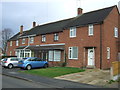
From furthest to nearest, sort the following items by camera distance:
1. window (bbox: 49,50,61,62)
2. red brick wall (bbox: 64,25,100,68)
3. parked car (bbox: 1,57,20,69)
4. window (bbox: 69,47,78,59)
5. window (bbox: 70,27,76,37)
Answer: window (bbox: 49,50,61,62), window (bbox: 70,27,76,37), parked car (bbox: 1,57,20,69), window (bbox: 69,47,78,59), red brick wall (bbox: 64,25,100,68)

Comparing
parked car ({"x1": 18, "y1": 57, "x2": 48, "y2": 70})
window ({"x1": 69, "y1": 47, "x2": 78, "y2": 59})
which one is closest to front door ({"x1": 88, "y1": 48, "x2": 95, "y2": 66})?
window ({"x1": 69, "y1": 47, "x2": 78, "y2": 59})

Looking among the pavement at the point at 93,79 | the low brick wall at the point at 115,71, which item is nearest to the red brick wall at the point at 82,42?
the pavement at the point at 93,79

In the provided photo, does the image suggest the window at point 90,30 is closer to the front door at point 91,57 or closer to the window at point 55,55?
the front door at point 91,57

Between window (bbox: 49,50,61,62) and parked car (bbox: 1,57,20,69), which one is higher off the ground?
window (bbox: 49,50,61,62)

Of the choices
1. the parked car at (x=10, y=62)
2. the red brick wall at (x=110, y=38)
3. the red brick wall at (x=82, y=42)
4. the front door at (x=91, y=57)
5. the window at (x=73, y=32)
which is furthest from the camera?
the window at (x=73, y=32)

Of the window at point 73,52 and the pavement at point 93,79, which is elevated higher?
the window at point 73,52

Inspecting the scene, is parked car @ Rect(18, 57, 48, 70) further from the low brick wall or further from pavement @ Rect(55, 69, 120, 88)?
the low brick wall

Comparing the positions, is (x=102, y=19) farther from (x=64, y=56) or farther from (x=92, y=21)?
(x=64, y=56)

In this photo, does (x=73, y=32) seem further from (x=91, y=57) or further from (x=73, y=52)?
(x=91, y=57)

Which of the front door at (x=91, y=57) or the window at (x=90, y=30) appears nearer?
the front door at (x=91, y=57)

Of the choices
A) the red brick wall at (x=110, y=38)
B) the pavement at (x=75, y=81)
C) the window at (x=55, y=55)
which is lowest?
the pavement at (x=75, y=81)

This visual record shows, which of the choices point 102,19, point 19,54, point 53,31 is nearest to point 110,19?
point 102,19

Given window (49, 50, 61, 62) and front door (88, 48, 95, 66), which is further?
window (49, 50, 61, 62)

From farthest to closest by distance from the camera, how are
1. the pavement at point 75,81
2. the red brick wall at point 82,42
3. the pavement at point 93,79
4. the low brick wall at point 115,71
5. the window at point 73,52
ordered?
1. the window at point 73,52
2. the red brick wall at point 82,42
3. the low brick wall at point 115,71
4. the pavement at point 93,79
5. the pavement at point 75,81
